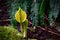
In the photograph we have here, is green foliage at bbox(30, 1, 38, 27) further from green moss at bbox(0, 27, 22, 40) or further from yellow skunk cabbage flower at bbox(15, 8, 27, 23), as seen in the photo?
green moss at bbox(0, 27, 22, 40)

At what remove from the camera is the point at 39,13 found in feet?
5.72

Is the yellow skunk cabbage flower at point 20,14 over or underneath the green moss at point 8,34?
over

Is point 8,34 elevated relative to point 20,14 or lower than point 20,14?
lower

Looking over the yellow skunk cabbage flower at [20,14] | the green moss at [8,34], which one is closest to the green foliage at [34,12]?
the yellow skunk cabbage flower at [20,14]

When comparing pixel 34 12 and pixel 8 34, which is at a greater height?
pixel 34 12

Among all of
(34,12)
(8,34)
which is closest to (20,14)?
(34,12)

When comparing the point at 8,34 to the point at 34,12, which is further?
the point at 8,34

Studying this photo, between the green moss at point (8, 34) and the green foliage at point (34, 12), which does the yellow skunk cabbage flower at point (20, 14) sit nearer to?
the green foliage at point (34, 12)

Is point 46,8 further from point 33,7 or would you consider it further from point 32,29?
point 32,29

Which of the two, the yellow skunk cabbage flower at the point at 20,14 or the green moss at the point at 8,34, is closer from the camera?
the yellow skunk cabbage flower at the point at 20,14

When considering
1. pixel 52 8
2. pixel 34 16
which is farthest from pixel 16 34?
pixel 52 8

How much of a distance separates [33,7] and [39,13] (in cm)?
8

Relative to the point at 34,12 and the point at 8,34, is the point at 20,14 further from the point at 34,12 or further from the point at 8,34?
the point at 8,34

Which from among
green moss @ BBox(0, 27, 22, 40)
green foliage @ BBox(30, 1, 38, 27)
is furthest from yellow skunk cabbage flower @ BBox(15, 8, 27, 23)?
green moss @ BBox(0, 27, 22, 40)
